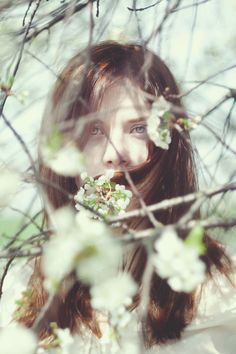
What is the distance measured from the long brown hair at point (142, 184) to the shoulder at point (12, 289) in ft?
0.30

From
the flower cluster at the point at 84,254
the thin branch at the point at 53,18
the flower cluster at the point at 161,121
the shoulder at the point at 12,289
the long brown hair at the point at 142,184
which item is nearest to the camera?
the flower cluster at the point at 84,254

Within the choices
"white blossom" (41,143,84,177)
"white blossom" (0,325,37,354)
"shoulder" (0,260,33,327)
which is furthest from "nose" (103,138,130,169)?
"white blossom" (0,325,37,354)

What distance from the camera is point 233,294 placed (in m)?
1.47

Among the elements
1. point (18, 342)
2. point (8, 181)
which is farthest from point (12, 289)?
point (18, 342)

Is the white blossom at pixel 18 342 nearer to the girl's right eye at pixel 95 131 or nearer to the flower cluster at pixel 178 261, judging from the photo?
the flower cluster at pixel 178 261

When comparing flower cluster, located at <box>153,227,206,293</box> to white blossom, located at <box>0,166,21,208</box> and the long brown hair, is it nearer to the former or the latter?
white blossom, located at <box>0,166,21,208</box>

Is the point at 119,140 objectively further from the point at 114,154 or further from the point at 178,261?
the point at 178,261

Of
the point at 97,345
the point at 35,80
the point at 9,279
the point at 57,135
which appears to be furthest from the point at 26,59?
the point at 57,135

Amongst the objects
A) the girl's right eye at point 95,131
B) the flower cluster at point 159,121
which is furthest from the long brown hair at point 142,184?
the flower cluster at point 159,121

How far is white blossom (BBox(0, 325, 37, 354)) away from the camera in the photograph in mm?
568

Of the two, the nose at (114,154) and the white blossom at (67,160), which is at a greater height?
the white blossom at (67,160)

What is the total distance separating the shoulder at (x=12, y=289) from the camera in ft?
5.06

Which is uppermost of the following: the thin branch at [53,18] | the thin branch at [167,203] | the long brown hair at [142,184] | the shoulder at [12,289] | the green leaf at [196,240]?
the green leaf at [196,240]

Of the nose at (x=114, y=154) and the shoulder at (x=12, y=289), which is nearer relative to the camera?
the nose at (x=114, y=154)
